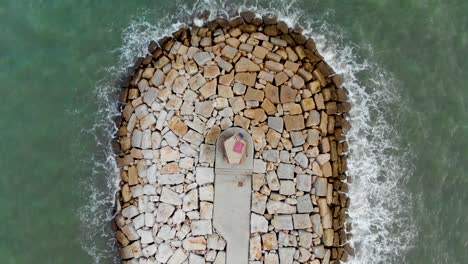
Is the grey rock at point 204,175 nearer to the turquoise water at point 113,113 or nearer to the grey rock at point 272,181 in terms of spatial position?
the grey rock at point 272,181

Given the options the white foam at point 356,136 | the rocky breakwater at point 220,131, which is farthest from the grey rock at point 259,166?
the white foam at point 356,136

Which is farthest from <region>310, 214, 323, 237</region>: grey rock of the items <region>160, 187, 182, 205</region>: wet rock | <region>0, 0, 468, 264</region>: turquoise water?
<region>160, 187, 182, 205</region>: wet rock

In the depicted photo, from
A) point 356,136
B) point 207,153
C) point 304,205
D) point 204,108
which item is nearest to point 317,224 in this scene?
point 304,205

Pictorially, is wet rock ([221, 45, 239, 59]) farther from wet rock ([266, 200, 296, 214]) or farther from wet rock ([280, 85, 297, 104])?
wet rock ([266, 200, 296, 214])

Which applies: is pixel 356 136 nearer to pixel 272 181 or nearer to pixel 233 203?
pixel 272 181

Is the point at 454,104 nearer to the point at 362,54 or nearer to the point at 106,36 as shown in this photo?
the point at 362,54

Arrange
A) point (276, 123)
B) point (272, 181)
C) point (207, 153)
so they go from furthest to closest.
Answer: point (276, 123), point (272, 181), point (207, 153)
